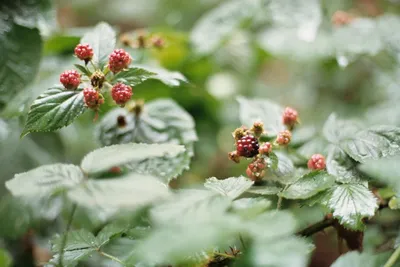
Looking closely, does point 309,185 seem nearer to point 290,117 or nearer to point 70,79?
point 290,117

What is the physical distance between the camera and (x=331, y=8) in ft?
5.24

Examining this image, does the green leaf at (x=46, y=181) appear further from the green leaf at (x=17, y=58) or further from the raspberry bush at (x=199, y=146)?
the green leaf at (x=17, y=58)

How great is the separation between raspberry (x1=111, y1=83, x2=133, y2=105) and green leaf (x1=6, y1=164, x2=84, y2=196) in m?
0.18

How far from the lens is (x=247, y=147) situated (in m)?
0.83

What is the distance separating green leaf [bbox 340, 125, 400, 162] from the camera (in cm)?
85

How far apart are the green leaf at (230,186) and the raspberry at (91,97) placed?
0.85 feet

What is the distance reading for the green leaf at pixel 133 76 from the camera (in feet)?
2.79

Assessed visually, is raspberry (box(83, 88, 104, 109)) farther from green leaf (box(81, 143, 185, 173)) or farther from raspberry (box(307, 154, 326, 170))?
raspberry (box(307, 154, 326, 170))

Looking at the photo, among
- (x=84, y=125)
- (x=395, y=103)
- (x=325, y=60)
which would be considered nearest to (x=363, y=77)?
(x=325, y=60)

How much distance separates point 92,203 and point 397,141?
0.61 metres

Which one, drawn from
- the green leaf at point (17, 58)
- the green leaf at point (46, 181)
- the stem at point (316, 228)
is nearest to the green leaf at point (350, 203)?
the stem at point (316, 228)

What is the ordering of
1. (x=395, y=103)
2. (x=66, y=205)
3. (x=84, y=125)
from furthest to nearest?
(x=84, y=125)
(x=395, y=103)
(x=66, y=205)

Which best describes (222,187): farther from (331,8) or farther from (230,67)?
(230,67)

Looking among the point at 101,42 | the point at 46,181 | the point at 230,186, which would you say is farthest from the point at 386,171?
the point at 101,42
